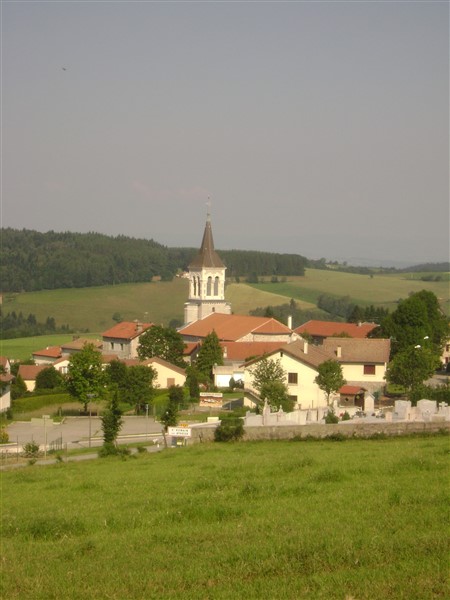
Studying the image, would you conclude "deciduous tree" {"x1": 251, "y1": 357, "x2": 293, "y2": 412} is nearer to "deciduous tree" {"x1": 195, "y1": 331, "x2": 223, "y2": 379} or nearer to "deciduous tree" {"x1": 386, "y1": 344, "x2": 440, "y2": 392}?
"deciduous tree" {"x1": 386, "y1": 344, "x2": 440, "y2": 392}

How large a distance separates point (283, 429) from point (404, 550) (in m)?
17.4

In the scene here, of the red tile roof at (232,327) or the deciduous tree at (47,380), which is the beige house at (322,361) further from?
the red tile roof at (232,327)

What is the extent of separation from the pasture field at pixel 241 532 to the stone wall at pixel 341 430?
620 cm

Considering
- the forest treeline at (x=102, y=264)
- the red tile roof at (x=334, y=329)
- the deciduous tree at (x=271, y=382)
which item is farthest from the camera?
the forest treeline at (x=102, y=264)

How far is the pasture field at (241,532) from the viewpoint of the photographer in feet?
29.4

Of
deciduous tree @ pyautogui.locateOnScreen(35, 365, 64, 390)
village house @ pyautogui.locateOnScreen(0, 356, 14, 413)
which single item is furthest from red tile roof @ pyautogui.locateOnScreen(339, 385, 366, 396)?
deciduous tree @ pyautogui.locateOnScreen(35, 365, 64, 390)

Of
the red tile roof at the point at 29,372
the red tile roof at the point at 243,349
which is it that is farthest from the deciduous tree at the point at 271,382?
the red tile roof at the point at 29,372

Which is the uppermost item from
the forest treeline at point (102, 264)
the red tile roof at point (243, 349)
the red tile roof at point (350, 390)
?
the forest treeline at point (102, 264)

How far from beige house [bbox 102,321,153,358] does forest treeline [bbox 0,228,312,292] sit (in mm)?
77114

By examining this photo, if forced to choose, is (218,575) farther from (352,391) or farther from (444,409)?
(352,391)

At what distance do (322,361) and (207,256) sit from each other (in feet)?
140

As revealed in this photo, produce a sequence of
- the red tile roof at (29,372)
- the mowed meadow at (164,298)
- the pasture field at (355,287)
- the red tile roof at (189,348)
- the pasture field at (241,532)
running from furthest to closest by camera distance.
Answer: the pasture field at (355,287) → the mowed meadow at (164,298) → the red tile roof at (189,348) → the red tile roof at (29,372) → the pasture field at (241,532)

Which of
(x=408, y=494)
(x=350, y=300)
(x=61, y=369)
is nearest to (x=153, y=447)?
(x=408, y=494)

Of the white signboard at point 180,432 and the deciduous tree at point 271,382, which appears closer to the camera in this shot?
the white signboard at point 180,432
